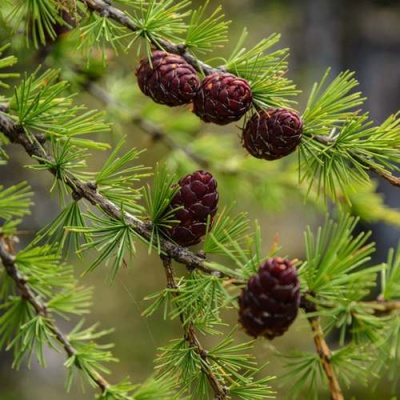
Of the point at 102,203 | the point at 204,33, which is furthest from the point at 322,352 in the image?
the point at 204,33

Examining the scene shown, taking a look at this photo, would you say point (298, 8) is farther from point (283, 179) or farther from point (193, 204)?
point (193, 204)

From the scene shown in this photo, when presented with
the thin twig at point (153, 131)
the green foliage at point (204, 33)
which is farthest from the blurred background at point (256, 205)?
the green foliage at point (204, 33)

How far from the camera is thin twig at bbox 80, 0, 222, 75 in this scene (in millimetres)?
626

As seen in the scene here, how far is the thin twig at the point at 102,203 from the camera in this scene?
530 millimetres

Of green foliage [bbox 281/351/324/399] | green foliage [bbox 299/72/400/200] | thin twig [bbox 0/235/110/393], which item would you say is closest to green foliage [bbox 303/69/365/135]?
green foliage [bbox 299/72/400/200]

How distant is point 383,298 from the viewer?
0.46 m

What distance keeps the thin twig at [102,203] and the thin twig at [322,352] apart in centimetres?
7

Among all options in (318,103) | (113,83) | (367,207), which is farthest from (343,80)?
(113,83)

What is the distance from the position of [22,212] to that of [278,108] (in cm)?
29

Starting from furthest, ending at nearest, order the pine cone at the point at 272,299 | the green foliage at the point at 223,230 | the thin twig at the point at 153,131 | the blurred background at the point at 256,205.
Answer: the blurred background at the point at 256,205, the thin twig at the point at 153,131, the green foliage at the point at 223,230, the pine cone at the point at 272,299

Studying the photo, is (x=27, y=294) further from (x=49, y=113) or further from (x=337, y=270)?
(x=337, y=270)

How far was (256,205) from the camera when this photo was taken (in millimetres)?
1802

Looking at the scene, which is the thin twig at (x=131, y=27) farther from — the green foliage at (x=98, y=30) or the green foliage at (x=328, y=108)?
the green foliage at (x=328, y=108)

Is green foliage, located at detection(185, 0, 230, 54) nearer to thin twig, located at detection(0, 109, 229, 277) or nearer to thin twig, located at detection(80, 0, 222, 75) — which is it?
thin twig, located at detection(80, 0, 222, 75)
